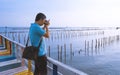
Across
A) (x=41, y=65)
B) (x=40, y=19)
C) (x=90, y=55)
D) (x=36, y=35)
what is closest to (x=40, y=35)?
(x=36, y=35)

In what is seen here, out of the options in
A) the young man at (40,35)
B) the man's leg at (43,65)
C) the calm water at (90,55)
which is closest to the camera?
the young man at (40,35)

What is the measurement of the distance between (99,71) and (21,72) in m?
18.9

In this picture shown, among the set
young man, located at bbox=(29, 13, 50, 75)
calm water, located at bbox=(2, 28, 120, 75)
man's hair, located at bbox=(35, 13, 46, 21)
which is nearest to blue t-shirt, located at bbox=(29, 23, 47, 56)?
young man, located at bbox=(29, 13, 50, 75)

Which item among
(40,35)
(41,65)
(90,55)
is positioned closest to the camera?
(40,35)

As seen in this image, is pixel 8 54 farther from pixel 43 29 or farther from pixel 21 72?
pixel 43 29

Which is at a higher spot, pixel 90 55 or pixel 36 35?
pixel 36 35

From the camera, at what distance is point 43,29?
3.59 meters

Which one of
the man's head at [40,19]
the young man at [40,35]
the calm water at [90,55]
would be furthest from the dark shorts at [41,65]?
the calm water at [90,55]

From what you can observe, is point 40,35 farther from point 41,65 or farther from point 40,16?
point 41,65

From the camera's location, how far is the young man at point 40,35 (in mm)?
3541

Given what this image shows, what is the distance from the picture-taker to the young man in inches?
139

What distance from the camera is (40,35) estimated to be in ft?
11.8

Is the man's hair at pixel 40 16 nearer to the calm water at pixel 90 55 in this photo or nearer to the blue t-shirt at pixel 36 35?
the blue t-shirt at pixel 36 35

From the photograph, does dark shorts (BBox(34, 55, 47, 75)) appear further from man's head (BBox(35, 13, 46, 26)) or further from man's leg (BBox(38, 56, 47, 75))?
man's head (BBox(35, 13, 46, 26))
